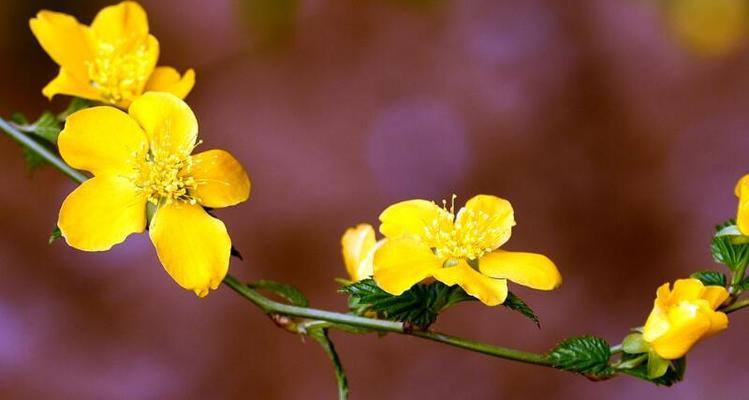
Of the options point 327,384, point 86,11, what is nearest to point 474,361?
point 327,384

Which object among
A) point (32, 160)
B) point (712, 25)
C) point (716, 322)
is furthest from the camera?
point (712, 25)

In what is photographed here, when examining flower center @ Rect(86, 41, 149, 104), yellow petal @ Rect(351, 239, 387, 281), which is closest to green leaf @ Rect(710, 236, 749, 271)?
yellow petal @ Rect(351, 239, 387, 281)

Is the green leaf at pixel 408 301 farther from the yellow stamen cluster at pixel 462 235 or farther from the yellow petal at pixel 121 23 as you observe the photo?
the yellow petal at pixel 121 23

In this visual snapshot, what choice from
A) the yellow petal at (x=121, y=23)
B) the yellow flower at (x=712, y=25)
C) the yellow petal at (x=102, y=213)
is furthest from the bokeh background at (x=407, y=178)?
the yellow petal at (x=102, y=213)

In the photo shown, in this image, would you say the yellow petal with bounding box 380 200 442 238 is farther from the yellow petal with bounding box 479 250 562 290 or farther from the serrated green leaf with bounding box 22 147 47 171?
the serrated green leaf with bounding box 22 147 47 171

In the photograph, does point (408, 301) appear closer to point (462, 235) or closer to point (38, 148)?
point (462, 235)

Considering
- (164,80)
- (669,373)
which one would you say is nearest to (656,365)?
(669,373)

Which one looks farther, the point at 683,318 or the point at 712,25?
the point at 712,25

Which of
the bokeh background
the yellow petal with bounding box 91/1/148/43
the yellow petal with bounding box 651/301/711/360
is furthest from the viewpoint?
the bokeh background
